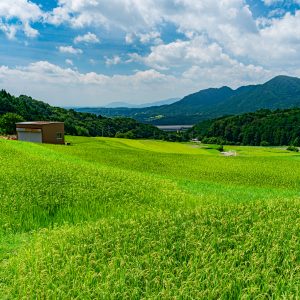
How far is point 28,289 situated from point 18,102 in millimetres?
132793

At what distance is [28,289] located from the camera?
5918 mm

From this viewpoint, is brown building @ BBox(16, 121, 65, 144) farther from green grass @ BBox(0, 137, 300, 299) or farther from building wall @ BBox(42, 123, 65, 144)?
green grass @ BBox(0, 137, 300, 299)

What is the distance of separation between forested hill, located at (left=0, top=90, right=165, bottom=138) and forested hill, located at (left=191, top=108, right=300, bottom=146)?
32.7 m

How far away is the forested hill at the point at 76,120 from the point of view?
11131 centimetres

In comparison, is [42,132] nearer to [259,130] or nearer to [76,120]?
[76,120]

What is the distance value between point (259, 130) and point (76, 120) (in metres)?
85.5

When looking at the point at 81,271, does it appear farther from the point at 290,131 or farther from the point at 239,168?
the point at 290,131

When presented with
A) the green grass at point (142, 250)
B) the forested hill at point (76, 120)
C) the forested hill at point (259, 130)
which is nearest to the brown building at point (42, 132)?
the green grass at point (142, 250)

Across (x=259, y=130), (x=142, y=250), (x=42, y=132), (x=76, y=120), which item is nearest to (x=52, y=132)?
(x=42, y=132)

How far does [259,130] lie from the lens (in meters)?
160

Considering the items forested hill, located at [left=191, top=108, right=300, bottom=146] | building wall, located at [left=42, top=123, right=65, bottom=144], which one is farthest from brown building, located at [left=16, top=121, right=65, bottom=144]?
forested hill, located at [left=191, top=108, right=300, bottom=146]

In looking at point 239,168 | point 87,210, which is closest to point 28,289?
point 87,210

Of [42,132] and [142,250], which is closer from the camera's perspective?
[142,250]

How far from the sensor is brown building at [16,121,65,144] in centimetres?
5191
